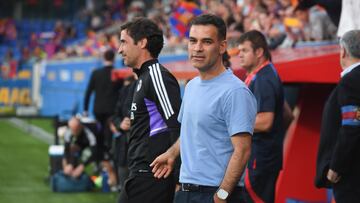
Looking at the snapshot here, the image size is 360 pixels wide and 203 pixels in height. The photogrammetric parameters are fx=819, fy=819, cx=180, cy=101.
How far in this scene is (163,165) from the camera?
5.20 metres

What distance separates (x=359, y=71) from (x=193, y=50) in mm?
1204

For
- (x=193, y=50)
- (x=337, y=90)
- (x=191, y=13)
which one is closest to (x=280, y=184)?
(x=337, y=90)

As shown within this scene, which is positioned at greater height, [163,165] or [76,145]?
[163,165]

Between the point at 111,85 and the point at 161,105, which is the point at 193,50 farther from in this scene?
the point at 111,85

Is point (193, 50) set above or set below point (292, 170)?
above

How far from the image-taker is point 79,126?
12023 mm

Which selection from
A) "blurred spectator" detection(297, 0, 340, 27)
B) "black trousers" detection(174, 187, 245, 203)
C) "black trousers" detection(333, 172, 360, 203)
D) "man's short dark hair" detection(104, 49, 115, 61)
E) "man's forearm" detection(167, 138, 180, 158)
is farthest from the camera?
"man's short dark hair" detection(104, 49, 115, 61)

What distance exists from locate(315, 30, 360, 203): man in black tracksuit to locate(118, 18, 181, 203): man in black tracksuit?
99 centimetres

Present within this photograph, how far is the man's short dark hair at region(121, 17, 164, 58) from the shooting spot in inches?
221

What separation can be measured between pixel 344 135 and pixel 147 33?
1.52m

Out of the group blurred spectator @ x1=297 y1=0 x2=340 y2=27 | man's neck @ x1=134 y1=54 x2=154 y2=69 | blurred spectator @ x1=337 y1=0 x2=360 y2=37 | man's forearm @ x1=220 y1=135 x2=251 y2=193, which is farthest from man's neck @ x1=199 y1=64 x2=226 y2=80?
blurred spectator @ x1=297 y1=0 x2=340 y2=27

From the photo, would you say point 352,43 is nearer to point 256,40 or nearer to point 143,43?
point 143,43

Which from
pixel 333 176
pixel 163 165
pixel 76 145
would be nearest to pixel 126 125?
pixel 163 165

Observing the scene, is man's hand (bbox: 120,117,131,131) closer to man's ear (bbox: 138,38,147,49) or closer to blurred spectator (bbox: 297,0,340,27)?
blurred spectator (bbox: 297,0,340,27)
